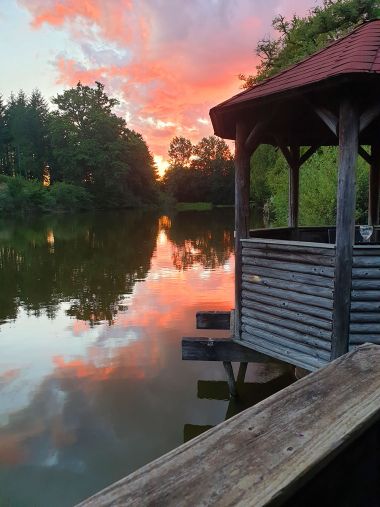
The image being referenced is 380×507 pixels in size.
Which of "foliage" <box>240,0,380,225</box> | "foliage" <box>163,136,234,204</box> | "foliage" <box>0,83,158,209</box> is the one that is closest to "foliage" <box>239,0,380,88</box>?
"foliage" <box>240,0,380,225</box>

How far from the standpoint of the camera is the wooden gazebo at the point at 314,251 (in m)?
5.08

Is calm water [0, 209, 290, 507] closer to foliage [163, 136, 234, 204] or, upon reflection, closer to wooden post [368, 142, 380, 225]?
wooden post [368, 142, 380, 225]

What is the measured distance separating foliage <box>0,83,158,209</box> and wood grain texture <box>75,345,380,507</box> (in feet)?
187

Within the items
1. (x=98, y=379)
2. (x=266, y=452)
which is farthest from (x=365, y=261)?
(x=98, y=379)

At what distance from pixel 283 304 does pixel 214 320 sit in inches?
91.3

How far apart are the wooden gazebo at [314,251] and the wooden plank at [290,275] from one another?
1 centimetres

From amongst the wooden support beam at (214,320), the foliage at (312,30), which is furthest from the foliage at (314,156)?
the wooden support beam at (214,320)

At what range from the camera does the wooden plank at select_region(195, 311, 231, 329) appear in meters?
8.12

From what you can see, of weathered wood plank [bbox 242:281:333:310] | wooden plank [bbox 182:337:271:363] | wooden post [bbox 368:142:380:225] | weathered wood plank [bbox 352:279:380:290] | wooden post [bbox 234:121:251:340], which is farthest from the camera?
wooden post [bbox 368:142:380:225]

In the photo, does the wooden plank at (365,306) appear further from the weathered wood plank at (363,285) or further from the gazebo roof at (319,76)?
the gazebo roof at (319,76)

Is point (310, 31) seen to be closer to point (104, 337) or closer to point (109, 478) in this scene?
point (104, 337)

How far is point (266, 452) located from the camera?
3.09 ft

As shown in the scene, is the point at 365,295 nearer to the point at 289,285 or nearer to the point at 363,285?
the point at 363,285

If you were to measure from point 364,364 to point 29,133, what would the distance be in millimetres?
79546
